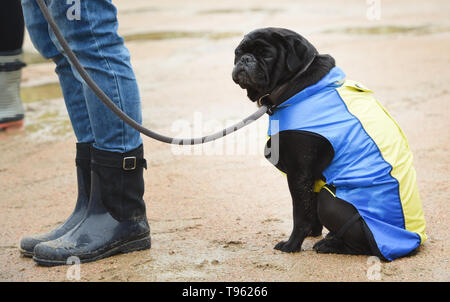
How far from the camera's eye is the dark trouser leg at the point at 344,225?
259 cm

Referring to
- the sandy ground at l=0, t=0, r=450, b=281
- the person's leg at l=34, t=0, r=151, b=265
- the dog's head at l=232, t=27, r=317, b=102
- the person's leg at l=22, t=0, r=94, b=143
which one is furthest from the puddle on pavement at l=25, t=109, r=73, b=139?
the dog's head at l=232, t=27, r=317, b=102

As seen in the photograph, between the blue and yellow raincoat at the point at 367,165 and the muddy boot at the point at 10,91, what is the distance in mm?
2863

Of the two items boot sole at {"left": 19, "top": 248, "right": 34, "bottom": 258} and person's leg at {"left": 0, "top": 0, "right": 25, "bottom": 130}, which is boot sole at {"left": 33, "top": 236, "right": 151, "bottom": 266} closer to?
boot sole at {"left": 19, "top": 248, "right": 34, "bottom": 258}

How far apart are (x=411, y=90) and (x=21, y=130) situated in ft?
12.0

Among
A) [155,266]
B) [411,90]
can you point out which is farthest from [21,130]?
[411,90]

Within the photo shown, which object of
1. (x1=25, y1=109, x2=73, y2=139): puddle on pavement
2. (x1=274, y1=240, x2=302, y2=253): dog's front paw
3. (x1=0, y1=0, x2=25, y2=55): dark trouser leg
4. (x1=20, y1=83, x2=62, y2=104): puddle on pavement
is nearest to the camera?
(x1=274, y1=240, x2=302, y2=253): dog's front paw

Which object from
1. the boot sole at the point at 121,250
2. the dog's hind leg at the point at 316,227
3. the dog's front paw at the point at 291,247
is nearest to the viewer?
the boot sole at the point at 121,250

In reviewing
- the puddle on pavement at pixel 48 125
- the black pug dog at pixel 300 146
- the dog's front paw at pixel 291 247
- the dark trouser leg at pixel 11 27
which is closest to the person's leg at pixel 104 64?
the black pug dog at pixel 300 146

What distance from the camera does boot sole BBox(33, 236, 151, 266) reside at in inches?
104

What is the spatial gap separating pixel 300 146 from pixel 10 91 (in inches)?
122

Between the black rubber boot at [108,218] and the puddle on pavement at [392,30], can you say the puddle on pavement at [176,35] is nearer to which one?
the puddle on pavement at [392,30]

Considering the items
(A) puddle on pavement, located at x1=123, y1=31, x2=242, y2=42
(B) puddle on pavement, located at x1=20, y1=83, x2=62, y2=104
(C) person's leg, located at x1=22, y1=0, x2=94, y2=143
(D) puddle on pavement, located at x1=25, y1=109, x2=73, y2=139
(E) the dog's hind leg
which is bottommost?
(B) puddle on pavement, located at x1=20, y1=83, x2=62, y2=104

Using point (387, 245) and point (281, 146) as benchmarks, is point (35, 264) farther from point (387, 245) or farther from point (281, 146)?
point (387, 245)

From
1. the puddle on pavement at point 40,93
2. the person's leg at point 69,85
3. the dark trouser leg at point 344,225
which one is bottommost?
the puddle on pavement at point 40,93
